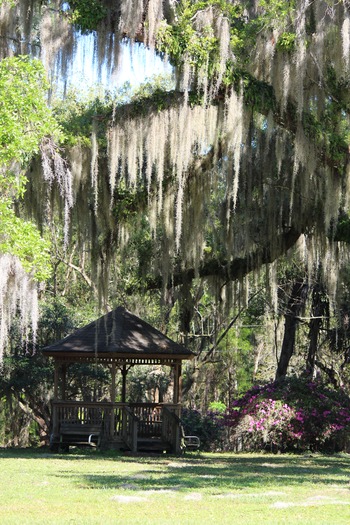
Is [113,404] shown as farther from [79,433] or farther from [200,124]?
[200,124]

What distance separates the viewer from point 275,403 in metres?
18.5

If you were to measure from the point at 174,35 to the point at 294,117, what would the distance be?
201 centimetres

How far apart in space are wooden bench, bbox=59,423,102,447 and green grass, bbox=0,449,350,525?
3354 mm

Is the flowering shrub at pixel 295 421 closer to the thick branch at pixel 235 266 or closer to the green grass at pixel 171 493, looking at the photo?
the thick branch at pixel 235 266

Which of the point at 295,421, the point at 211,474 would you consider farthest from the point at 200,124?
the point at 295,421

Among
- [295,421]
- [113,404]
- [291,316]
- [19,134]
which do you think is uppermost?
[19,134]

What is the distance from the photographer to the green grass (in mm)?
6969

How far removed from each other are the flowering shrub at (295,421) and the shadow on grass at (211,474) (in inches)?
121

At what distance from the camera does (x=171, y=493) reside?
8586 mm

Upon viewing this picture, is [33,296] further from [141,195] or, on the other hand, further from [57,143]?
[141,195]

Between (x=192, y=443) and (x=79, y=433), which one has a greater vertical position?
(x=79, y=433)

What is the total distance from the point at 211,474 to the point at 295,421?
738cm

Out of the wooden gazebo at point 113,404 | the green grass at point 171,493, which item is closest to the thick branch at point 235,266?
the wooden gazebo at point 113,404

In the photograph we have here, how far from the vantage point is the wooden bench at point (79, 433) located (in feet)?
55.3
